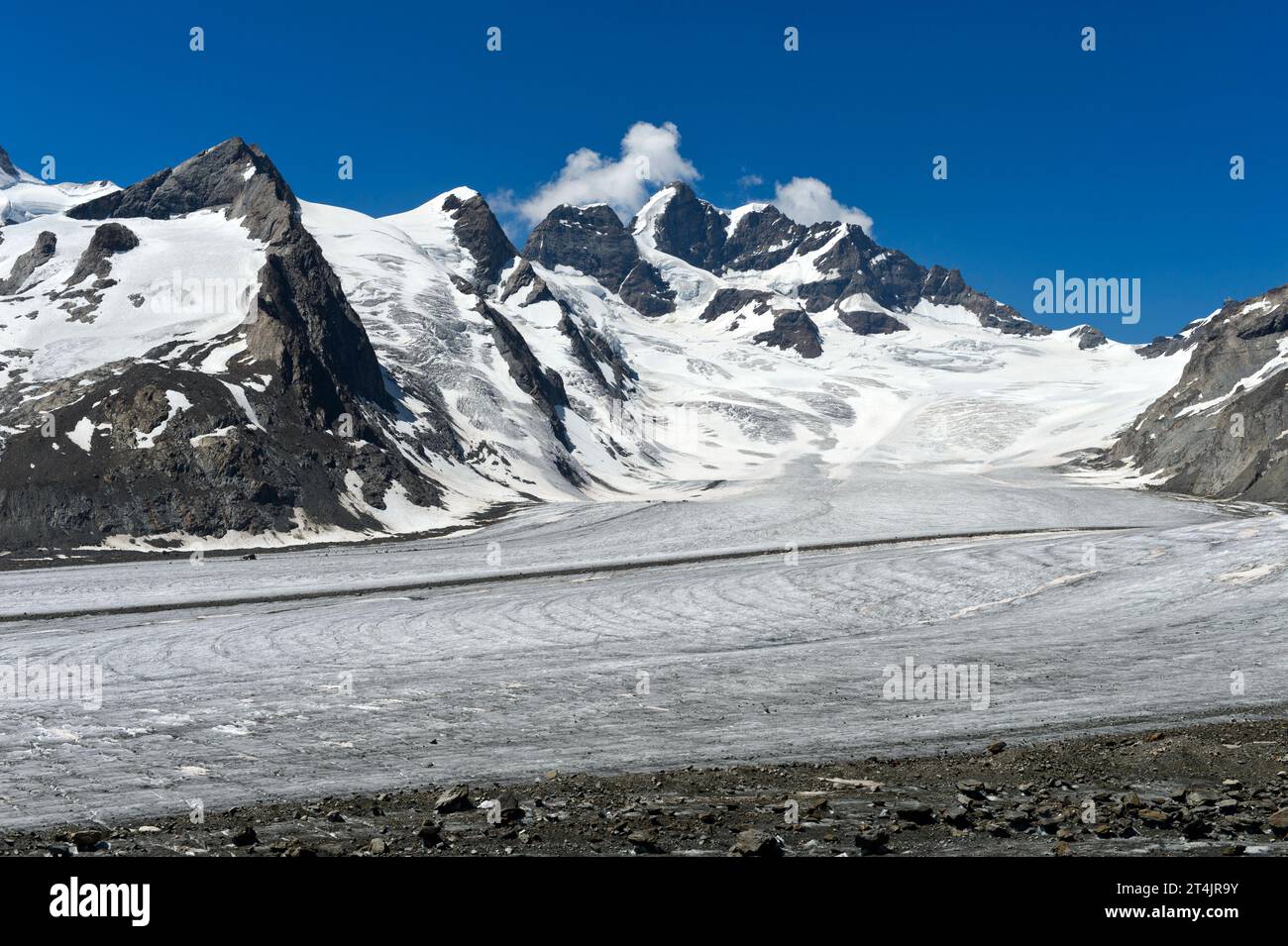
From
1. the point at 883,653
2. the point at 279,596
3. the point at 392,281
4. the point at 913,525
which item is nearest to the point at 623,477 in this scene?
the point at 392,281

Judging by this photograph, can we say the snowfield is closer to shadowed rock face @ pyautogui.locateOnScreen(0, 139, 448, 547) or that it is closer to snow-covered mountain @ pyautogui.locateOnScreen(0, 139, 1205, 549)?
shadowed rock face @ pyautogui.locateOnScreen(0, 139, 448, 547)

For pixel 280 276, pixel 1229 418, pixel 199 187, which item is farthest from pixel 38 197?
pixel 1229 418

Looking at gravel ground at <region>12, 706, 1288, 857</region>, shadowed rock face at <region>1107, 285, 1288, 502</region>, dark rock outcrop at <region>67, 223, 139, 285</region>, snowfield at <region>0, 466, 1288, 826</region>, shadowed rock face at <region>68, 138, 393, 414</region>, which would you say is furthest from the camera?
dark rock outcrop at <region>67, 223, 139, 285</region>

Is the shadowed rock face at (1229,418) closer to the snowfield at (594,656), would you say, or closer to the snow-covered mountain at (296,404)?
the snow-covered mountain at (296,404)

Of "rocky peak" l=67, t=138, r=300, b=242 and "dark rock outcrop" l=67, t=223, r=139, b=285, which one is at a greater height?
"rocky peak" l=67, t=138, r=300, b=242

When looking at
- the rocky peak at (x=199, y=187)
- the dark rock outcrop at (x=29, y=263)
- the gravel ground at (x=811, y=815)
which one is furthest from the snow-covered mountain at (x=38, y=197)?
the gravel ground at (x=811, y=815)

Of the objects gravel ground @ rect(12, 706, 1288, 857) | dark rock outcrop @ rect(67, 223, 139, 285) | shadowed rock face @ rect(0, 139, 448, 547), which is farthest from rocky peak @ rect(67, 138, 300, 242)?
gravel ground @ rect(12, 706, 1288, 857)
